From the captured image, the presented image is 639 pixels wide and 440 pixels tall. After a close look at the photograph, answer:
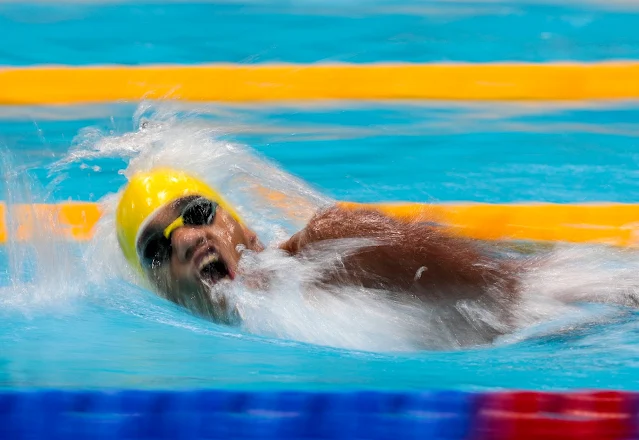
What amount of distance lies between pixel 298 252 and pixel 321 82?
134 centimetres

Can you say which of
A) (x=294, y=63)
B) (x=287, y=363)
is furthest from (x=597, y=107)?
(x=287, y=363)

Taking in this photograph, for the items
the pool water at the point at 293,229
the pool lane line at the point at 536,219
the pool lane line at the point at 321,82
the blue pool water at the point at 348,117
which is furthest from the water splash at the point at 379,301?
the pool lane line at the point at 321,82

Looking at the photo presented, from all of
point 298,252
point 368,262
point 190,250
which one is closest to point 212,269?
point 190,250

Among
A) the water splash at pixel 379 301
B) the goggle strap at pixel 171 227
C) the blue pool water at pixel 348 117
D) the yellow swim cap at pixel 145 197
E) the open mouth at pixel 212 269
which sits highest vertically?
the blue pool water at pixel 348 117

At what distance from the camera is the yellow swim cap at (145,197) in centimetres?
175

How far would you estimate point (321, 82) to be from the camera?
301cm

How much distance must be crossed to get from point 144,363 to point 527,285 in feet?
2.40

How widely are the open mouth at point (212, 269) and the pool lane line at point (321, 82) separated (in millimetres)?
1341

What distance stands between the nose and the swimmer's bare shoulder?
192mm

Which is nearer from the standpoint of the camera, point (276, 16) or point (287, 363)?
point (287, 363)

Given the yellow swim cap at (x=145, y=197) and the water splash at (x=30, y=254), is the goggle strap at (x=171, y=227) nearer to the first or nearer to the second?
the yellow swim cap at (x=145, y=197)

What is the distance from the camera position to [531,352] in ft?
5.16

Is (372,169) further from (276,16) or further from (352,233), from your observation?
(352,233)

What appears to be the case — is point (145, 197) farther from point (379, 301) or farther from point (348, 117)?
point (348, 117)
